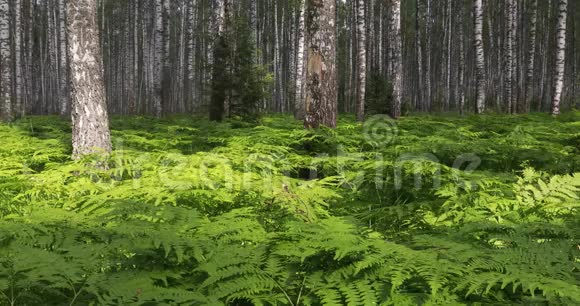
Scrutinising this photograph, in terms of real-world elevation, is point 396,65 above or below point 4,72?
above

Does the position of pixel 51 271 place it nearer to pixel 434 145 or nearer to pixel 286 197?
pixel 286 197

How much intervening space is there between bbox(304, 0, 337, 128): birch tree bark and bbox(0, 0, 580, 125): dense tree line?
0.02 meters

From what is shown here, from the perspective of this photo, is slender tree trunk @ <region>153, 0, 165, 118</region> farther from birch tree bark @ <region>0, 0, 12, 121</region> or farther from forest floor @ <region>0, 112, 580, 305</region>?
forest floor @ <region>0, 112, 580, 305</region>

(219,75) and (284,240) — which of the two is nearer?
(284,240)

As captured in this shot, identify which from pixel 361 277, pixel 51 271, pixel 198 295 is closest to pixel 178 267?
pixel 198 295

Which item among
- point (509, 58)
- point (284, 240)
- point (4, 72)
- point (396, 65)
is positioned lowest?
point (284, 240)

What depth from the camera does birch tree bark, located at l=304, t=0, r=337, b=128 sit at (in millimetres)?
6828

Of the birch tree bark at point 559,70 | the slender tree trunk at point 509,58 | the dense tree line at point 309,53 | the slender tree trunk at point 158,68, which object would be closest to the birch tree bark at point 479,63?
the dense tree line at point 309,53

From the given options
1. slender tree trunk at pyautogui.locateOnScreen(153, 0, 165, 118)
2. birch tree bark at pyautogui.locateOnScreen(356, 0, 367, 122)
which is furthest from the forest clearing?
slender tree trunk at pyautogui.locateOnScreen(153, 0, 165, 118)

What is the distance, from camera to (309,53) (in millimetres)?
6910

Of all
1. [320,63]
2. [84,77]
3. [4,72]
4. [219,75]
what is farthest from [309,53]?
[4,72]

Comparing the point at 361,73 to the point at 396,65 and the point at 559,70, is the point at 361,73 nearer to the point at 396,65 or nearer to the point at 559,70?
the point at 396,65

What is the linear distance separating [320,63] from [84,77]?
331cm

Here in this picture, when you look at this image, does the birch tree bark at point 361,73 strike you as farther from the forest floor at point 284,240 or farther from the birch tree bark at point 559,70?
the forest floor at point 284,240
